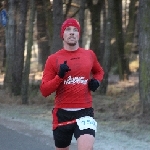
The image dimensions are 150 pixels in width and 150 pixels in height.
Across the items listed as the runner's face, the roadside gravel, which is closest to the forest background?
the roadside gravel

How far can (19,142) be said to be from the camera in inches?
451

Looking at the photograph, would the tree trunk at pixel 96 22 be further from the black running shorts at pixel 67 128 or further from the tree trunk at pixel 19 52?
the black running shorts at pixel 67 128

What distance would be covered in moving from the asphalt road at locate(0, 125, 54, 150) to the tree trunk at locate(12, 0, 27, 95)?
8.17 m

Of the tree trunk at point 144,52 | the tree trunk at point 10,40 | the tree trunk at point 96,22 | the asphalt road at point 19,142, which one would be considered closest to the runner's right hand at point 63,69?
the asphalt road at point 19,142

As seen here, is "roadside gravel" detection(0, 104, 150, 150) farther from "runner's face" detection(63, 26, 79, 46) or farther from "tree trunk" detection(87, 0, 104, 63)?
"tree trunk" detection(87, 0, 104, 63)

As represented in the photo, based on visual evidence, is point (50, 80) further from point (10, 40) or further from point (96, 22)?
point (96, 22)

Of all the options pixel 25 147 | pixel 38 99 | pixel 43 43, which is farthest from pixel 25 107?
pixel 43 43

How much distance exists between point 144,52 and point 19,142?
3.89 meters

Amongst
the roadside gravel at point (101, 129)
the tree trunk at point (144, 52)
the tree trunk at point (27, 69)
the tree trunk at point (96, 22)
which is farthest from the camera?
the tree trunk at point (96, 22)

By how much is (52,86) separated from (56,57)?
360mm

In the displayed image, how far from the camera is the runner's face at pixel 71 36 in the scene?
20.4ft

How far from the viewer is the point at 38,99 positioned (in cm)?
2025

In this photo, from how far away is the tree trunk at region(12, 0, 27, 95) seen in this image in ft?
66.9

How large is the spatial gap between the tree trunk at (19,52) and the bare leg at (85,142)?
14.5 metres
